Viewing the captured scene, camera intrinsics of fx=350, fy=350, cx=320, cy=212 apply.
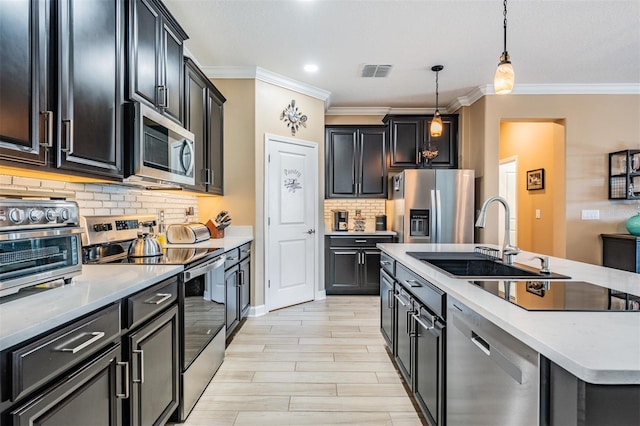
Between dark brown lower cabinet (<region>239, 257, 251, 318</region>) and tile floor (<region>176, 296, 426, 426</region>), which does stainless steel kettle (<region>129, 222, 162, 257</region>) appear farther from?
dark brown lower cabinet (<region>239, 257, 251, 318</region>)

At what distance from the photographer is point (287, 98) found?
4305mm

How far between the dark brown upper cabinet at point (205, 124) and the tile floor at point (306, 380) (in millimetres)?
1530

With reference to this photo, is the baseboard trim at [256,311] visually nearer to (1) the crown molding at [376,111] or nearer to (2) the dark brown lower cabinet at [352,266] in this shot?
(2) the dark brown lower cabinet at [352,266]

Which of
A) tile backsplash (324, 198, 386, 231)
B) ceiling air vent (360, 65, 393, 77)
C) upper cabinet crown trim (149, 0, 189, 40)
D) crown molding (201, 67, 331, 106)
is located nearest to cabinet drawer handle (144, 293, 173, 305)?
upper cabinet crown trim (149, 0, 189, 40)

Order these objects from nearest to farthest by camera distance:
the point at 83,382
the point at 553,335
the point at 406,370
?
the point at 553,335 < the point at 83,382 < the point at 406,370

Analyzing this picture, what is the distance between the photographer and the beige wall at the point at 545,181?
4.57m

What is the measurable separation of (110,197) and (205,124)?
128cm

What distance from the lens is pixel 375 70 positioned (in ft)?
13.0

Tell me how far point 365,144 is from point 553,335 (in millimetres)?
4511

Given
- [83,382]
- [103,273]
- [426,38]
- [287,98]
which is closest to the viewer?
[83,382]

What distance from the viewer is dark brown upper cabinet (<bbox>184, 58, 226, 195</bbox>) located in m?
2.92

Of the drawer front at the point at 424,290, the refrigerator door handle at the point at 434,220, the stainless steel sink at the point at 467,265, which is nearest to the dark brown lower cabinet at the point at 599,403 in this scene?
the drawer front at the point at 424,290

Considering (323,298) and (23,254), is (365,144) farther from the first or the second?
(23,254)

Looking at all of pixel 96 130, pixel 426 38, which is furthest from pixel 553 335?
pixel 426 38
